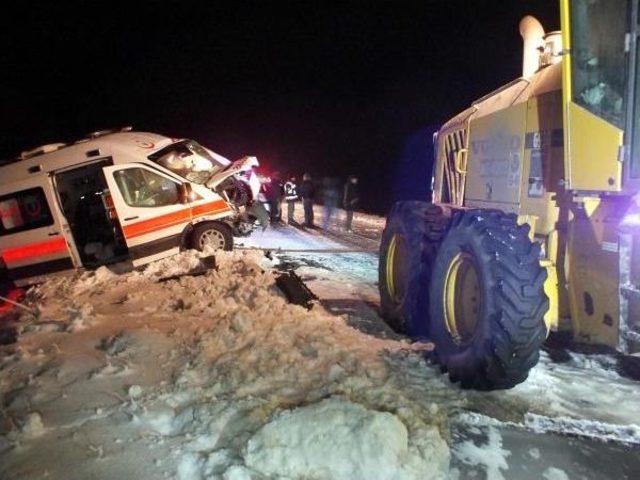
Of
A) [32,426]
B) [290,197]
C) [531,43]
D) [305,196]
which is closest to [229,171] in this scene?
[531,43]

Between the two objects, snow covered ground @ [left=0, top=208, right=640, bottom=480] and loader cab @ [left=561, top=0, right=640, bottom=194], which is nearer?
snow covered ground @ [left=0, top=208, right=640, bottom=480]

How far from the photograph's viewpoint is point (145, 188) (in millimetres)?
10461

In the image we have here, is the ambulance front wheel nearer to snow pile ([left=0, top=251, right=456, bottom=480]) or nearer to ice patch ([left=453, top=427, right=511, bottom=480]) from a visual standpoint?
snow pile ([left=0, top=251, right=456, bottom=480])

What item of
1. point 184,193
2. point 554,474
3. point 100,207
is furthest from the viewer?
point 100,207

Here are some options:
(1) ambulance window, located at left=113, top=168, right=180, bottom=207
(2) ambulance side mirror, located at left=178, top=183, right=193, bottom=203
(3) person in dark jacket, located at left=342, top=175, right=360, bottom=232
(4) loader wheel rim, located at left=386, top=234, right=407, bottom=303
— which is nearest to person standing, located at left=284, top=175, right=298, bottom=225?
(3) person in dark jacket, located at left=342, top=175, right=360, bottom=232

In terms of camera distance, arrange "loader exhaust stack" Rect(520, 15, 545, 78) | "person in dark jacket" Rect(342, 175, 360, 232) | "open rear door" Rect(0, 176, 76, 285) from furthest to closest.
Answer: "person in dark jacket" Rect(342, 175, 360, 232) → "open rear door" Rect(0, 176, 76, 285) → "loader exhaust stack" Rect(520, 15, 545, 78)

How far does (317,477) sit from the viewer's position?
315 centimetres

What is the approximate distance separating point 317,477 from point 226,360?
69.6 inches

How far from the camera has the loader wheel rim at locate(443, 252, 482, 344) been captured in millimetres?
4837

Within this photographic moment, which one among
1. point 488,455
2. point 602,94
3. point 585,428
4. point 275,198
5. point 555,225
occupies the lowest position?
point 585,428

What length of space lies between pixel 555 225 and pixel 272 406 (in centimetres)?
270

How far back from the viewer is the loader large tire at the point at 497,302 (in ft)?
12.9

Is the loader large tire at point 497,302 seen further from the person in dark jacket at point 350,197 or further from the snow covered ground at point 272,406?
the person in dark jacket at point 350,197

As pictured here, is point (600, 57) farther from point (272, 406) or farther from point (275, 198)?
point (275, 198)
